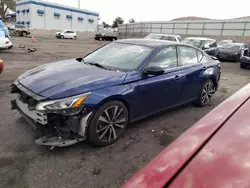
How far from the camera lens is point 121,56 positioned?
12.2 ft

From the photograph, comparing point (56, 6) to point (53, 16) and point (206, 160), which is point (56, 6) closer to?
point (53, 16)

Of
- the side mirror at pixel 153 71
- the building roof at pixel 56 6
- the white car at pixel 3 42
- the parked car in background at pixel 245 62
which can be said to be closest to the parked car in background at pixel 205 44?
the parked car in background at pixel 245 62

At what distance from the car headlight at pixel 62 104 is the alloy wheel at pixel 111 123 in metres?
0.40

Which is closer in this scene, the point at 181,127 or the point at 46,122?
the point at 46,122

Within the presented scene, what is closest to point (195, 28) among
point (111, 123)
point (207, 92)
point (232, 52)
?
point (232, 52)

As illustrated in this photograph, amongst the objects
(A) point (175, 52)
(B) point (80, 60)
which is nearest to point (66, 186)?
(B) point (80, 60)

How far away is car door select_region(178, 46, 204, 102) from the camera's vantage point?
4.15 meters

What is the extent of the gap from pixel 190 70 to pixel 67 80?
8.15ft

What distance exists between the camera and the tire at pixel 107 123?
286 cm

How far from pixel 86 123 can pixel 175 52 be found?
7.54 ft

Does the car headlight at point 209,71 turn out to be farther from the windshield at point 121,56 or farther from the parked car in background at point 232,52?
the parked car in background at point 232,52

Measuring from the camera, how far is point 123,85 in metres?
3.11

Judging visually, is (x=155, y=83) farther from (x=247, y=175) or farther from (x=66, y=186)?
(x=247, y=175)

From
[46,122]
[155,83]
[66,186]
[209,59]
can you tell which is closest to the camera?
[66,186]
